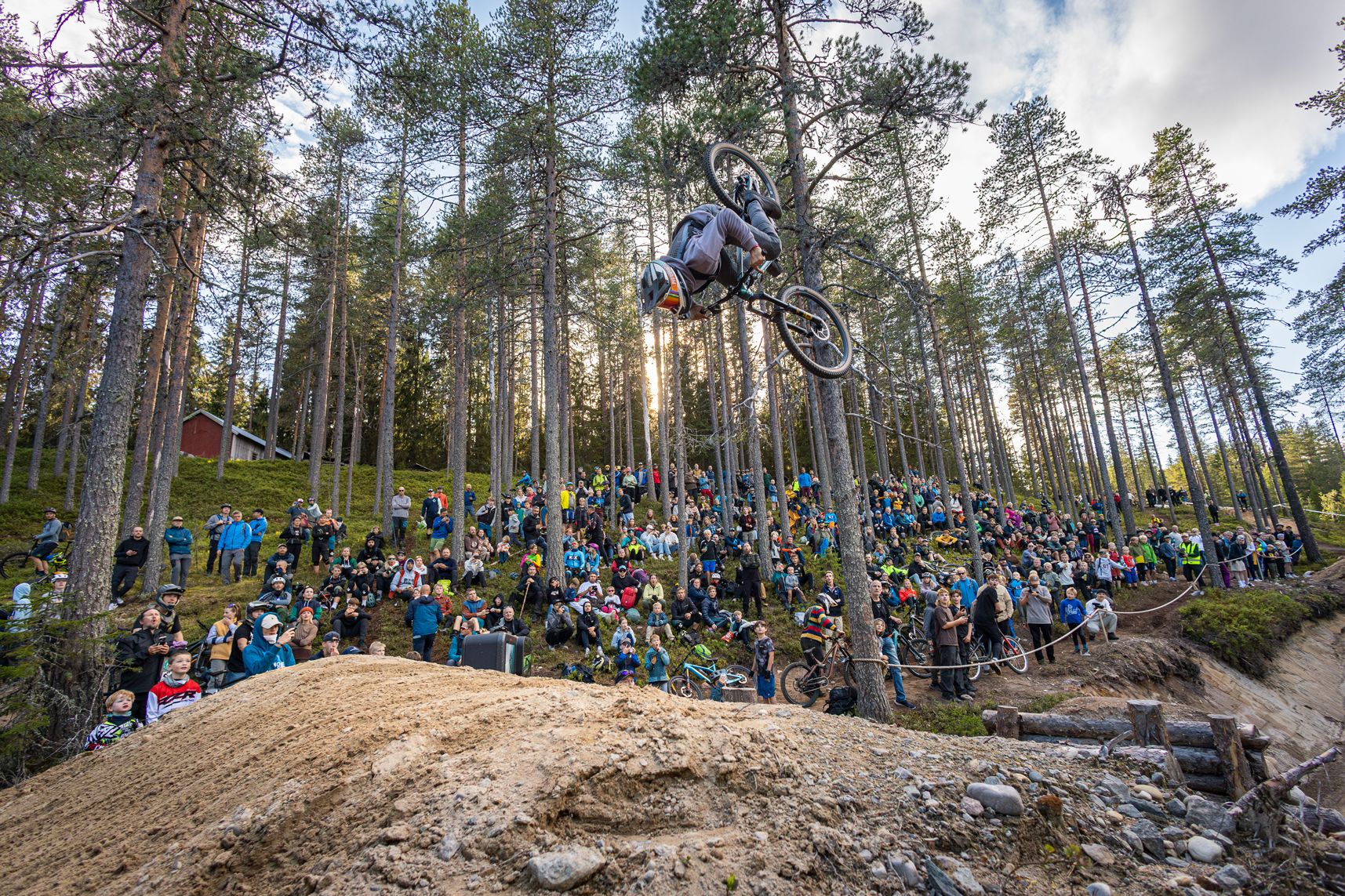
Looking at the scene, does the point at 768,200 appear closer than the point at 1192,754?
No

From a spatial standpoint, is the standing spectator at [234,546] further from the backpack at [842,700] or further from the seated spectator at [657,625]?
the backpack at [842,700]

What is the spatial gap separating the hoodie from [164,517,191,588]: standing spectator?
5830 millimetres

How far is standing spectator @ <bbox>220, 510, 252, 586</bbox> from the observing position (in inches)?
511

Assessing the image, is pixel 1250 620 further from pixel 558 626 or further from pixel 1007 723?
pixel 558 626

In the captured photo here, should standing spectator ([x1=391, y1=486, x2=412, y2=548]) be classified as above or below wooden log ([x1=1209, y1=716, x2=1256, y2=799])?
above

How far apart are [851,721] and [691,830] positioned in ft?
9.24

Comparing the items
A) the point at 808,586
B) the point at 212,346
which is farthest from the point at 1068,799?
the point at 212,346

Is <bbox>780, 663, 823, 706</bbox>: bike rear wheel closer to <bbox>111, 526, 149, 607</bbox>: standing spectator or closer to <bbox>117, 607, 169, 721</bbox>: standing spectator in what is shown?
<bbox>117, 607, 169, 721</bbox>: standing spectator

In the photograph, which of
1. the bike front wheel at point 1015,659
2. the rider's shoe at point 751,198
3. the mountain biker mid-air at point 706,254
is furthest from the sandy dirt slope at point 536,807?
the bike front wheel at point 1015,659

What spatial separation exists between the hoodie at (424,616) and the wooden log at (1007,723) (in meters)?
8.77

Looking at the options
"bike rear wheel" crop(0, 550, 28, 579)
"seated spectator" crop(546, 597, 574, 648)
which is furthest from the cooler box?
"bike rear wheel" crop(0, 550, 28, 579)

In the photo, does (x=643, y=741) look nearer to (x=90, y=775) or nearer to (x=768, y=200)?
(x=90, y=775)

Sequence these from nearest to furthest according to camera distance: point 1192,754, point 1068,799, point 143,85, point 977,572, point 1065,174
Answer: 1. point 1068,799
2. point 1192,754
3. point 143,85
4. point 977,572
5. point 1065,174

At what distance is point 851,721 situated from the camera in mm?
5660
